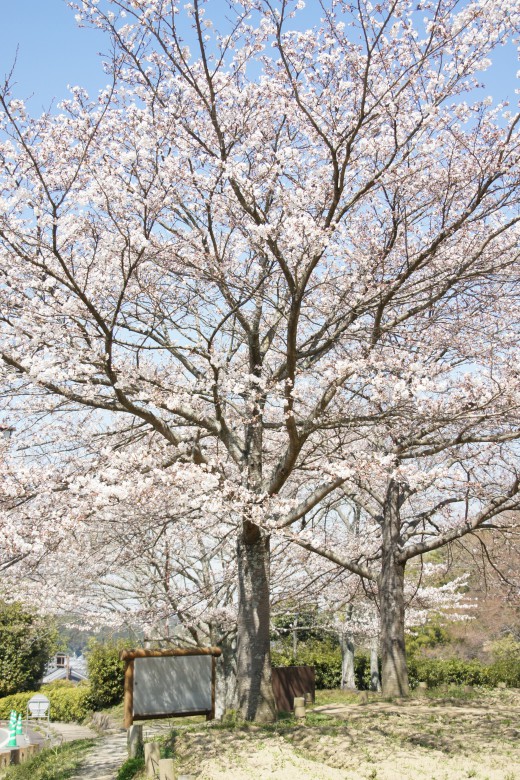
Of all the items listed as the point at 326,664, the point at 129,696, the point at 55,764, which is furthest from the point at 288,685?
the point at 326,664

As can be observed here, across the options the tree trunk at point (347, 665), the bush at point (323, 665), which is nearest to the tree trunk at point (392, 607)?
the tree trunk at point (347, 665)

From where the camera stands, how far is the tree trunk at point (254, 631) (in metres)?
8.92

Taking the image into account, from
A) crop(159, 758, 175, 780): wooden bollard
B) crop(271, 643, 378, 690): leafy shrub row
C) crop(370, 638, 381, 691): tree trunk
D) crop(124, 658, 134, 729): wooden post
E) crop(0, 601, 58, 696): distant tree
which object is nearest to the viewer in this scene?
crop(159, 758, 175, 780): wooden bollard

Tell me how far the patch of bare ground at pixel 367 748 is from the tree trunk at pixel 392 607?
3300 mm

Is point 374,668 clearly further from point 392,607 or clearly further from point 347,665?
point 392,607

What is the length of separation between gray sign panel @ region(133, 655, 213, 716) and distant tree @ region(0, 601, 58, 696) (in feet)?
59.1

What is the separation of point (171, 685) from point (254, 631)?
132 centimetres

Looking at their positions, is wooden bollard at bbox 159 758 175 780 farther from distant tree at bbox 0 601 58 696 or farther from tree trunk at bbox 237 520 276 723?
distant tree at bbox 0 601 58 696

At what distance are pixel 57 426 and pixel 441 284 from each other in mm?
6025

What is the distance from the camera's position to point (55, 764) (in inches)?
396

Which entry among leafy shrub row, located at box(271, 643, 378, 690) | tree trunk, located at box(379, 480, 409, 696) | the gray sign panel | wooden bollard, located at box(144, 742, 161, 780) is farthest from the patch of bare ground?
leafy shrub row, located at box(271, 643, 378, 690)

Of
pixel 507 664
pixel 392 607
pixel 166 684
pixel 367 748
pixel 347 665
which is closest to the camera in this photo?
pixel 367 748

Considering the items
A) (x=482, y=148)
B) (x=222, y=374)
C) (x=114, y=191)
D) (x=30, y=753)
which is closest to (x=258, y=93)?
(x=114, y=191)

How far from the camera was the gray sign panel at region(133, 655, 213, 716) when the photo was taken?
28.8 feet
